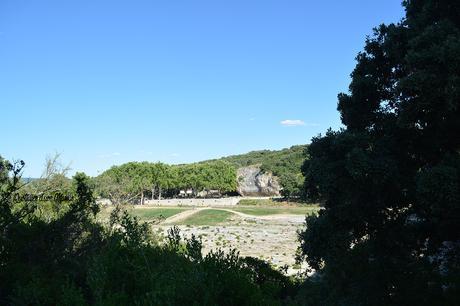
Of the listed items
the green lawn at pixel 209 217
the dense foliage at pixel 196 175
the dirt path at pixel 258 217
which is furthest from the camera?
the dense foliage at pixel 196 175

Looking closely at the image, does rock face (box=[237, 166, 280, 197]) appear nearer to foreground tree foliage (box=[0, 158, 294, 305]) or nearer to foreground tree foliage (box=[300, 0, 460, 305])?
foreground tree foliage (box=[300, 0, 460, 305])

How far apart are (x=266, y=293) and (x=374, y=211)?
5492mm

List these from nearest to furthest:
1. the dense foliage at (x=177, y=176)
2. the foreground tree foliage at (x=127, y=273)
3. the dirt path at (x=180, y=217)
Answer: the foreground tree foliage at (x=127, y=273)
the dirt path at (x=180, y=217)
the dense foliage at (x=177, y=176)

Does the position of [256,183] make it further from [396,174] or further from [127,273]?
[127,273]

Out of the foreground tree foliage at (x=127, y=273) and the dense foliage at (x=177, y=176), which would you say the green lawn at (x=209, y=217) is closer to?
the dense foliage at (x=177, y=176)

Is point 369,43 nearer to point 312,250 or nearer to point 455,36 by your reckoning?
point 455,36

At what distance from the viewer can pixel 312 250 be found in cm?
1146

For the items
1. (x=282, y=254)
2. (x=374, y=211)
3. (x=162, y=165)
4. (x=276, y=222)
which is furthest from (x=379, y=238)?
(x=162, y=165)

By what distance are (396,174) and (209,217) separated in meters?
58.1

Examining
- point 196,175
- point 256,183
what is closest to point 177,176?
point 196,175

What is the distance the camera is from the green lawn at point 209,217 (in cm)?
6062

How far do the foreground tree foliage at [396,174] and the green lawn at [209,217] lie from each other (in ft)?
162

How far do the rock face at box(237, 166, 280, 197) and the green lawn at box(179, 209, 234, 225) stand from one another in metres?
35.1

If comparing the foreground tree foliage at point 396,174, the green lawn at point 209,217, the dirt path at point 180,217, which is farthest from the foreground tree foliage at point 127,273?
the dirt path at point 180,217
